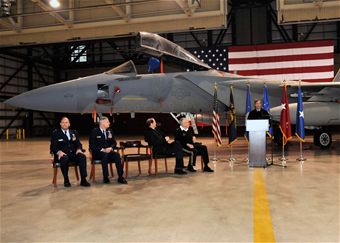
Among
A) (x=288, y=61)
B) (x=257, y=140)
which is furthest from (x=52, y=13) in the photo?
(x=257, y=140)

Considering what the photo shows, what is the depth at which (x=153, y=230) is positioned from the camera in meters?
3.33

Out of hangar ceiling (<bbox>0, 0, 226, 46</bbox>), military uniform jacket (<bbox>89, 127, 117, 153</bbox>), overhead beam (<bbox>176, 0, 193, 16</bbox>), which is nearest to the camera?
military uniform jacket (<bbox>89, 127, 117, 153</bbox>)

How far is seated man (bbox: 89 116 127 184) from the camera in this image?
19.7ft

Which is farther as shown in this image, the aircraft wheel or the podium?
the aircraft wheel

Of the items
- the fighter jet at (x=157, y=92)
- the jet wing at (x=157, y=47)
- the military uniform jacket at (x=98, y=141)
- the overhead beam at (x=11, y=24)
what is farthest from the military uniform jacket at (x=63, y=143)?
the overhead beam at (x=11, y=24)

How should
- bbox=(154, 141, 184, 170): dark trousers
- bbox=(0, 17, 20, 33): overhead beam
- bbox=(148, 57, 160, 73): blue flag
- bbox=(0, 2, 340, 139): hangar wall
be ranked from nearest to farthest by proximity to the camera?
bbox=(154, 141, 184, 170): dark trousers, bbox=(148, 57, 160, 73): blue flag, bbox=(0, 17, 20, 33): overhead beam, bbox=(0, 2, 340, 139): hangar wall

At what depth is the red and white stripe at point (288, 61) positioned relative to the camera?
53.7 feet

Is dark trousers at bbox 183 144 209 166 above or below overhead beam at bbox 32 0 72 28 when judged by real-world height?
below

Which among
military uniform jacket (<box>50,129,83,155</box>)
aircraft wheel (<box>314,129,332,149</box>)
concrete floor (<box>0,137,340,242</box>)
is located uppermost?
military uniform jacket (<box>50,129,83,155</box>)

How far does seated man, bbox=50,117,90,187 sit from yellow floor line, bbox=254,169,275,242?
9.66 ft

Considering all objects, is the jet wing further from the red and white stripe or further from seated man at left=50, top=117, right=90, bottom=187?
the red and white stripe

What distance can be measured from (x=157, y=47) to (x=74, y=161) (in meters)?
4.77

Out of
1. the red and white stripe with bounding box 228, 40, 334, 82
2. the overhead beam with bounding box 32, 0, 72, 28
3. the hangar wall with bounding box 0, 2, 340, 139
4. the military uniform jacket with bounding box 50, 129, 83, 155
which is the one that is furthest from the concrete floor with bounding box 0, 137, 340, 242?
the hangar wall with bounding box 0, 2, 340, 139

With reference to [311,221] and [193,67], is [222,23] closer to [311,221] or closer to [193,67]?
[193,67]
